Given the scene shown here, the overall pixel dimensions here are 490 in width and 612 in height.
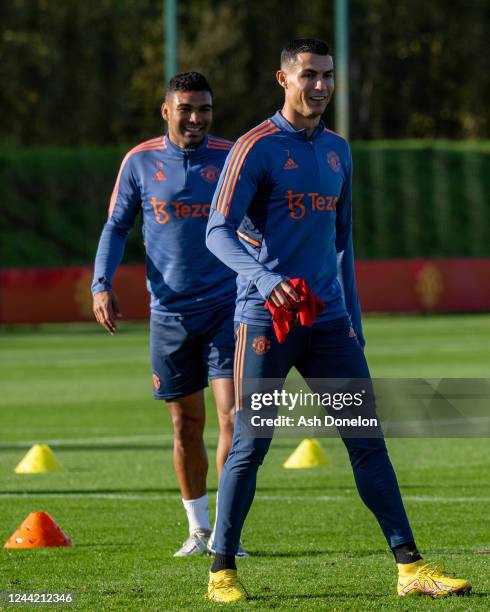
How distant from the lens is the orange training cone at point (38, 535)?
304 inches

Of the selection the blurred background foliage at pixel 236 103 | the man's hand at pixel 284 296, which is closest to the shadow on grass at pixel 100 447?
the man's hand at pixel 284 296

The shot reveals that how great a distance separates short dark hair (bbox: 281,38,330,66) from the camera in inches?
251

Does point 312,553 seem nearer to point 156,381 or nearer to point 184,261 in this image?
point 156,381

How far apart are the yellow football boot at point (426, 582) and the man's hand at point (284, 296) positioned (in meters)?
1.17

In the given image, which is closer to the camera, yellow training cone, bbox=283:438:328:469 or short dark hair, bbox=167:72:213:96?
short dark hair, bbox=167:72:213:96

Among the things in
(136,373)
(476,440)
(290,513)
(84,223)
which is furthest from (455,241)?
(290,513)

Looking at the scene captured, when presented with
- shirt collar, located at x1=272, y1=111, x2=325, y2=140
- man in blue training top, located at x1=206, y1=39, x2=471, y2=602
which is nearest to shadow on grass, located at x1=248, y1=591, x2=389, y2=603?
man in blue training top, located at x1=206, y1=39, x2=471, y2=602

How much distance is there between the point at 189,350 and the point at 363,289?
77.2ft

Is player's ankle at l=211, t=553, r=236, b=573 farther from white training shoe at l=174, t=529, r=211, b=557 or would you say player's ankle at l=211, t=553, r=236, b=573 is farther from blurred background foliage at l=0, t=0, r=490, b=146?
blurred background foliage at l=0, t=0, r=490, b=146

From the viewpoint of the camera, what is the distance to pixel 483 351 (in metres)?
21.7

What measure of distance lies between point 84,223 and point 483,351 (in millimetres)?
15844

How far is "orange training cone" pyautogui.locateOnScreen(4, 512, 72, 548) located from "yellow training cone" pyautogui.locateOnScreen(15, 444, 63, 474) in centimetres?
265

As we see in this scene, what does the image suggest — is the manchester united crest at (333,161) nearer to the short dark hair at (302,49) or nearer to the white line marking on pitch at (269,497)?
the short dark hair at (302,49)

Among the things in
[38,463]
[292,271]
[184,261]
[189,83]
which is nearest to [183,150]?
[189,83]
